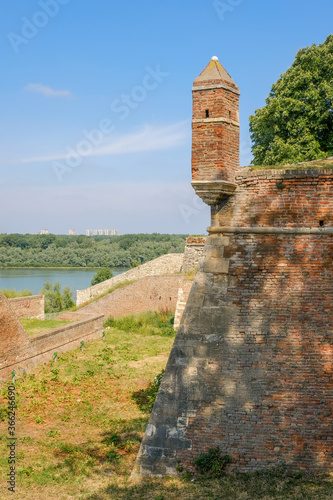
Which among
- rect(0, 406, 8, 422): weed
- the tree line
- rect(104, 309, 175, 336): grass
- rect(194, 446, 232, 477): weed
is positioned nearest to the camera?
rect(194, 446, 232, 477): weed

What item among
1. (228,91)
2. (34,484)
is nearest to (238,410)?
(34,484)

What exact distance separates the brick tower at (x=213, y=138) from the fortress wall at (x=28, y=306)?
17.8 metres

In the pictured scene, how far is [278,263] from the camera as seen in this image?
7.39 m

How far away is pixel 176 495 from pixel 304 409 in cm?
241

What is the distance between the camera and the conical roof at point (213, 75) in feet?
25.1

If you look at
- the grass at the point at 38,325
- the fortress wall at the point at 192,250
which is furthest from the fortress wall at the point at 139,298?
the grass at the point at 38,325

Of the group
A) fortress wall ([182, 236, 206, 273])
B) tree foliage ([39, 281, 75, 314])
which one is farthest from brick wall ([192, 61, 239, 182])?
tree foliage ([39, 281, 75, 314])

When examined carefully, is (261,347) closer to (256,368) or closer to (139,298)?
(256,368)

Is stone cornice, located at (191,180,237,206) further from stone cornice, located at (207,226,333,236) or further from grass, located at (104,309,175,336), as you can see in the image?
grass, located at (104,309,175,336)

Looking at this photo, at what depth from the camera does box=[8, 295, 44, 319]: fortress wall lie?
23203 millimetres

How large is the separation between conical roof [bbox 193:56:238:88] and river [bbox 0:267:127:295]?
57.9 metres

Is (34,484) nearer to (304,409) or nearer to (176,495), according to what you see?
(176,495)

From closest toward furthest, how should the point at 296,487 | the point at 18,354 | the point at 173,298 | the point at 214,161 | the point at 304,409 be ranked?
the point at 296,487 < the point at 304,409 < the point at 214,161 < the point at 18,354 < the point at 173,298

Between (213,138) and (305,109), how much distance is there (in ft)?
48.8
